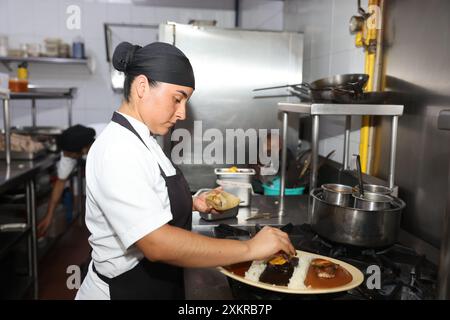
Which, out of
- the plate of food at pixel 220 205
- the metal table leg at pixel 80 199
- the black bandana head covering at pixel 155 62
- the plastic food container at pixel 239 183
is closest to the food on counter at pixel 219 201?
the plate of food at pixel 220 205

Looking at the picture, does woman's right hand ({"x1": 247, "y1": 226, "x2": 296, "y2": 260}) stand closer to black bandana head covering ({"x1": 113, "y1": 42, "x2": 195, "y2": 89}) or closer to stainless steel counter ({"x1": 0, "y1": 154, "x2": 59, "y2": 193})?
black bandana head covering ({"x1": 113, "y1": 42, "x2": 195, "y2": 89})

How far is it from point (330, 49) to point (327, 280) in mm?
1764

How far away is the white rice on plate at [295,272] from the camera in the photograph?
107cm

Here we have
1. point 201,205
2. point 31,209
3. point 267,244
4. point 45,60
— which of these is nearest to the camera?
point 267,244

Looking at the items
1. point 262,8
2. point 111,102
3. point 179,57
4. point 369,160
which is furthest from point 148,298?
point 111,102

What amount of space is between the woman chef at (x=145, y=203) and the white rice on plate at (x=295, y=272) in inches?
2.9

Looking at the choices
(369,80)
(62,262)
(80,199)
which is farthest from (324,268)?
(80,199)

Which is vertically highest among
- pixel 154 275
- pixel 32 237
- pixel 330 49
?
pixel 330 49

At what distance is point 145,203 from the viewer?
0.96m

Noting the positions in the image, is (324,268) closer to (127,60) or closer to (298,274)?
(298,274)

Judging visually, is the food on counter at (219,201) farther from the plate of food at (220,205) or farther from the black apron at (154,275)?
the black apron at (154,275)

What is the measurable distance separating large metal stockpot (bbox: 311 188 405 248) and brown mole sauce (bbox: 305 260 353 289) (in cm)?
13

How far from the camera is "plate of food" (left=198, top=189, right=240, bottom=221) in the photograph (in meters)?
1.59

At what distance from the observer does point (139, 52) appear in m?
1.12
